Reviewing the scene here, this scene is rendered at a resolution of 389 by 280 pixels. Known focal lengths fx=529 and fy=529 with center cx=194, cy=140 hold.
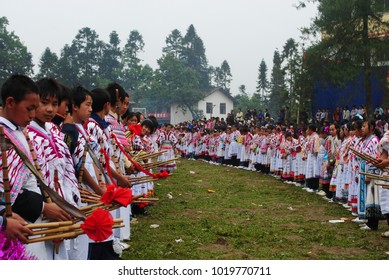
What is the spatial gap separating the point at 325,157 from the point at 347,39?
12089mm

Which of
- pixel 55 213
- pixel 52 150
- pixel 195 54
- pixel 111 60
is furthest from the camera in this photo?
pixel 195 54

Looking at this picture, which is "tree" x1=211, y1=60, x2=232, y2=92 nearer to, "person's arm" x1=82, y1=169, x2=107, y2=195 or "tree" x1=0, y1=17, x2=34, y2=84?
"tree" x1=0, y1=17, x2=34, y2=84

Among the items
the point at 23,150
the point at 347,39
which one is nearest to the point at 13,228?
the point at 23,150

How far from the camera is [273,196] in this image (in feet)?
41.6

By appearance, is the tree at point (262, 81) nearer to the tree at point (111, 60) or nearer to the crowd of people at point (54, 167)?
the tree at point (111, 60)

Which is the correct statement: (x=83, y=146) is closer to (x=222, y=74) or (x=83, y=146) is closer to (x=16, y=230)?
(x=16, y=230)

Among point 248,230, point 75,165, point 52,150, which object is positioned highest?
point 52,150

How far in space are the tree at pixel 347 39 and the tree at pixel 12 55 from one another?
Result: 109 feet

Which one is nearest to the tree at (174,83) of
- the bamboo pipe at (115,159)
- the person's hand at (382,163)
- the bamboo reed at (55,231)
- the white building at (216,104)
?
the white building at (216,104)

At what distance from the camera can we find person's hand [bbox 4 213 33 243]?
2941mm

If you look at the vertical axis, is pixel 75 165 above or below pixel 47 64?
below

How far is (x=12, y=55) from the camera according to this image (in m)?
50.2

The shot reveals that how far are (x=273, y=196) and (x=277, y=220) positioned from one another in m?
3.47

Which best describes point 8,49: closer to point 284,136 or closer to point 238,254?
point 284,136
